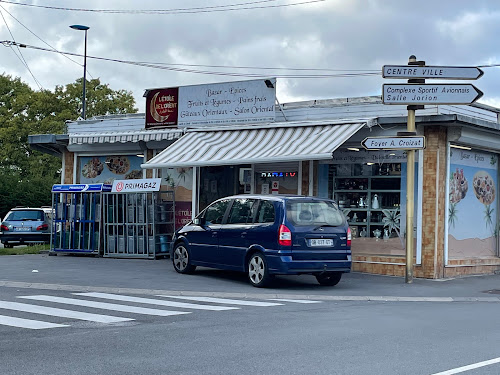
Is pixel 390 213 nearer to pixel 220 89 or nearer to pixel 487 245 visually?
pixel 487 245

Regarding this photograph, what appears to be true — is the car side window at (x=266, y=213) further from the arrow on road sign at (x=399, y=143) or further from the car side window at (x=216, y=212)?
the arrow on road sign at (x=399, y=143)

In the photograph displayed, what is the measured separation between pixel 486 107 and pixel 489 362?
42.8 feet

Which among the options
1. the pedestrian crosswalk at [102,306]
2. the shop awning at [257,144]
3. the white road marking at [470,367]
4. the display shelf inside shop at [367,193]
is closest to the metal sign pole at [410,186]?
the shop awning at [257,144]

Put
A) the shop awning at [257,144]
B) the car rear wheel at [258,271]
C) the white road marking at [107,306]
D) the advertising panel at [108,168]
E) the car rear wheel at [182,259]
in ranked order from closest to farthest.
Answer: the white road marking at [107,306] < the car rear wheel at [258,271] < the car rear wheel at [182,259] < the shop awning at [257,144] < the advertising panel at [108,168]

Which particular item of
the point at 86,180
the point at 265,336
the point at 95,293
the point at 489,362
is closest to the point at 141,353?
the point at 265,336

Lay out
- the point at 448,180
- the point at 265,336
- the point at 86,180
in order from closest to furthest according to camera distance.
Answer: the point at 265,336
the point at 448,180
the point at 86,180

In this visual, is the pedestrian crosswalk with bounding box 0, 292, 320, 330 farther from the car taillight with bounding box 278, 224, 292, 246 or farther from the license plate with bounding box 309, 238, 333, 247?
the license plate with bounding box 309, 238, 333, 247

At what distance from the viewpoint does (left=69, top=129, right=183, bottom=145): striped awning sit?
21.1 m

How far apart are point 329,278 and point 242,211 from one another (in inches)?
87.3

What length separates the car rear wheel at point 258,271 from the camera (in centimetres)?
1405

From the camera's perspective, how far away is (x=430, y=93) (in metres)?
15.5

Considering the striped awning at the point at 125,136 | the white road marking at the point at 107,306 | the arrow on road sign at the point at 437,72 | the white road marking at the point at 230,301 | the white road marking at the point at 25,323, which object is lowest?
the white road marking at the point at 230,301

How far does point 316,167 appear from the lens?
19312 millimetres

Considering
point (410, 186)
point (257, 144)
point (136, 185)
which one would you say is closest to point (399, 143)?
point (410, 186)
